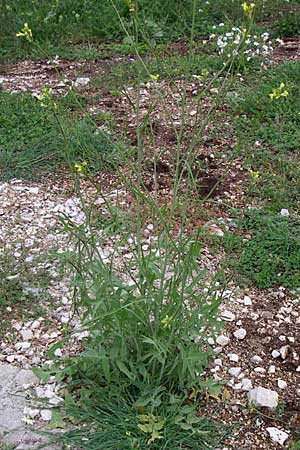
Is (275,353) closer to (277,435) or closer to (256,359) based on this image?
(256,359)

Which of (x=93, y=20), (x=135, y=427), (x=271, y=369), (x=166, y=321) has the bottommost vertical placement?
(x=271, y=369)

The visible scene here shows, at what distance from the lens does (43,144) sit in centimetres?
486

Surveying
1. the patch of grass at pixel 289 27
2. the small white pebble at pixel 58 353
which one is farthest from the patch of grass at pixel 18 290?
the patch of grass at pixel 289 27

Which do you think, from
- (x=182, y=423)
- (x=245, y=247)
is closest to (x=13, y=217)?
(x=245, y=247)

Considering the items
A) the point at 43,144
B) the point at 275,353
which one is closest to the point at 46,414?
the point at 275,353

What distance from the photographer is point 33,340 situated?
3428 mm

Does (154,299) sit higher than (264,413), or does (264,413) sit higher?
(154,299)

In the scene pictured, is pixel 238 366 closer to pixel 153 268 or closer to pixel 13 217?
pixel 153 268

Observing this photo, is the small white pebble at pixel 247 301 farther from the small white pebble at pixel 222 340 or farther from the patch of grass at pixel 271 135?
the patch of grass at pixel 271 135

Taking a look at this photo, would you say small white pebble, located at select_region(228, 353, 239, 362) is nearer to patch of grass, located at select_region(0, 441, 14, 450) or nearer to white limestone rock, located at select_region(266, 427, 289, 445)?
white limestone rock, located at select_region(266, 427, 289, 445)

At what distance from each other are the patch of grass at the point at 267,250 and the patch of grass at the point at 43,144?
1.00 meters

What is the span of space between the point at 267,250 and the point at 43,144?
1.75 meters

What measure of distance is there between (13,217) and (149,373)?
1.66 m

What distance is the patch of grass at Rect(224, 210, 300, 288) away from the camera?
3748 mm
